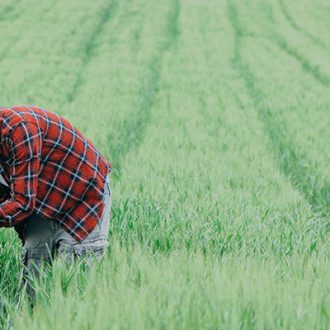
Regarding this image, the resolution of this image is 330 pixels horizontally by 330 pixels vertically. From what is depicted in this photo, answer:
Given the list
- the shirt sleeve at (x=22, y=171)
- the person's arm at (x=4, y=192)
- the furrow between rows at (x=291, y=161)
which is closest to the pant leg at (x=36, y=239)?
the person's arm at (x=4, y=192)

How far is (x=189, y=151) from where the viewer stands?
22.4 ft

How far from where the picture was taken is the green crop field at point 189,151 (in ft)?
7.20

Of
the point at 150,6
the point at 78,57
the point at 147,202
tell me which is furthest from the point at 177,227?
the point at 150,6

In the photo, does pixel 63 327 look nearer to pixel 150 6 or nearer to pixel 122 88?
pixel 122 88

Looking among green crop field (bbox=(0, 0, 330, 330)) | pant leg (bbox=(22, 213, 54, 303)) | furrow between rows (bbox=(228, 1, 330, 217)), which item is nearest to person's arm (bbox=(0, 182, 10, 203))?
pant leg (bbox=(22, 213, 54, 303))

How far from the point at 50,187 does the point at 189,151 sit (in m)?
3.99

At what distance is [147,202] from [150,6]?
17207 mm

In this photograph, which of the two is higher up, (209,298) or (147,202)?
(209,298)

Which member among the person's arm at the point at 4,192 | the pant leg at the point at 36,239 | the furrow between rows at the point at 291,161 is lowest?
the furrow between rows at the point at 291,161

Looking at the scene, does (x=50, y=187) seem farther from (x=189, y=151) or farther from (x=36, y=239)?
(x=189, y=151)

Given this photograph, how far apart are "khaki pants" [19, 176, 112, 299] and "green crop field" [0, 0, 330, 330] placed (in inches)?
4.1

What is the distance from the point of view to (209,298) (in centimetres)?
216

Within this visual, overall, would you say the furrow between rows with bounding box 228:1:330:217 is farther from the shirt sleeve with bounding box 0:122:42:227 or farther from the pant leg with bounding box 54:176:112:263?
Answer: the shirt sleeve with bounding box 0:122:42:227

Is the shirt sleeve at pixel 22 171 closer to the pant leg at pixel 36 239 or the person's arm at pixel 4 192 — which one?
the person's arm at pixel 4 192
